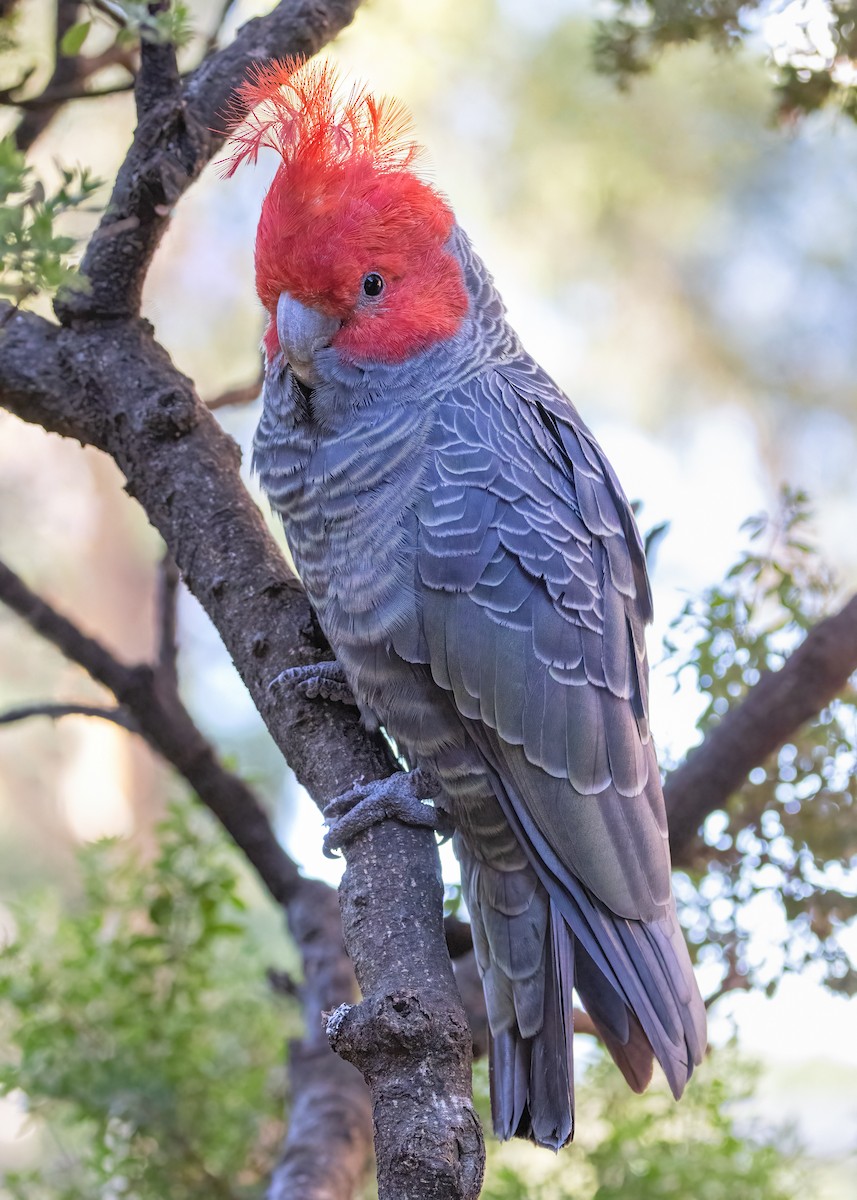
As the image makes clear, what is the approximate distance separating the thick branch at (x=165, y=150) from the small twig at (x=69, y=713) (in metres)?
0.74

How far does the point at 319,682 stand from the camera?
67.4 inches

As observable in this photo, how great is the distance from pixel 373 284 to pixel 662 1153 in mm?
1591

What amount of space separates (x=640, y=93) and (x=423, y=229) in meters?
2.96

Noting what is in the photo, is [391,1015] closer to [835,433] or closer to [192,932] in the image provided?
[192,932]

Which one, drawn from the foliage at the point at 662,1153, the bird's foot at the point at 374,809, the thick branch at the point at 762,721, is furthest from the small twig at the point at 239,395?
the foliage at the point at 662,1153

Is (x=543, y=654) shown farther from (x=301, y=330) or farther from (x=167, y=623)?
(x=167, y=623)

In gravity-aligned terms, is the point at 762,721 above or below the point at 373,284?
below

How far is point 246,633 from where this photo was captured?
68.7 inches

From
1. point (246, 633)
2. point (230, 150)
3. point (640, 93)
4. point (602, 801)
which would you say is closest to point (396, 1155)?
point (602, 801)

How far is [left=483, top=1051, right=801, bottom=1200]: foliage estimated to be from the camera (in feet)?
6.26

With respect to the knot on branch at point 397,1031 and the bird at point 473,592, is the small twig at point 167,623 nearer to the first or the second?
the bird at point 473,592

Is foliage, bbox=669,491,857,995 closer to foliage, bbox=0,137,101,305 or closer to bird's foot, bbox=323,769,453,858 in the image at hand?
bird's foot, bbox=323,769,453,858

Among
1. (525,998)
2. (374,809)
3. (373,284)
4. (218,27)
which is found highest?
(218,27)

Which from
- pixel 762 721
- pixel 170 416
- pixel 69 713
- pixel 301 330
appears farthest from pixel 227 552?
pixel 762 721
